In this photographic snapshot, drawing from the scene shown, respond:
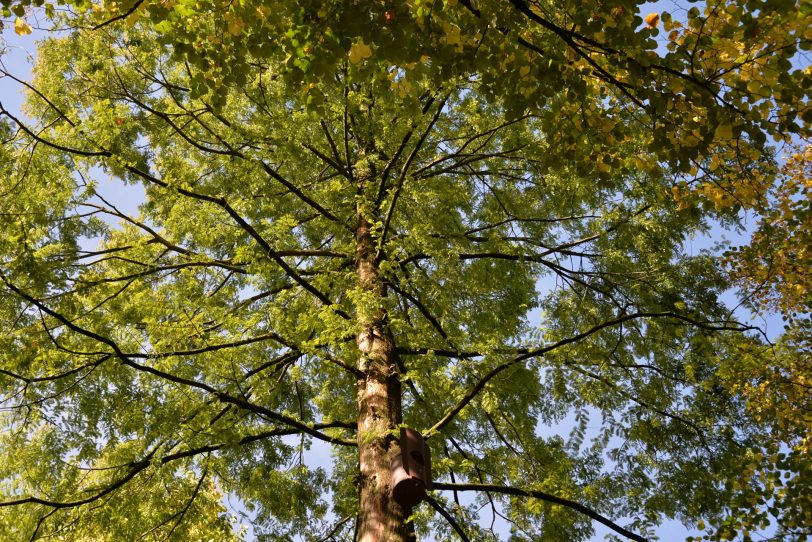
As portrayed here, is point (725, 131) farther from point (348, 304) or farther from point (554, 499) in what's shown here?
point (348, 304)

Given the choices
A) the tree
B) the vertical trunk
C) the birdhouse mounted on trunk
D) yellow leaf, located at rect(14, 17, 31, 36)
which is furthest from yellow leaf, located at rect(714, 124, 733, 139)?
yellow leaf, located at rect(14, 17, 31, 36)

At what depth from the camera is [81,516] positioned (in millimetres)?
4473

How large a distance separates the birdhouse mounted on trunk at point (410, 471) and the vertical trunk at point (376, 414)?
0.11 metres

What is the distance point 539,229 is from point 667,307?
1.78 metres

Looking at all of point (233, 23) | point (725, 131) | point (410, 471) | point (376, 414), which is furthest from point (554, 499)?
point (233, 23)

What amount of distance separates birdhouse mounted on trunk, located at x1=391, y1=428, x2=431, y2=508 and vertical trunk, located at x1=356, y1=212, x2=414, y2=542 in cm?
11

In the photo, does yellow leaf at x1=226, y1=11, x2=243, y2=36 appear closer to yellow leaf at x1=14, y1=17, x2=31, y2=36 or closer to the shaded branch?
yellow leaf at x1=14, y1=17, x2=31, y2=36

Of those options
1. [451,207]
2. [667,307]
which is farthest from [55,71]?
[667,307]

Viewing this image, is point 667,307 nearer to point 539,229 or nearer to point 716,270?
point 716,270

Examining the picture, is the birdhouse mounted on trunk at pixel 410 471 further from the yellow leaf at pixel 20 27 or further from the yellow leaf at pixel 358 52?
the yellow leaf at pixel 20 27

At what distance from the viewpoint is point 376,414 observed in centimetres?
416

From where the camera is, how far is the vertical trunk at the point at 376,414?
354 cm

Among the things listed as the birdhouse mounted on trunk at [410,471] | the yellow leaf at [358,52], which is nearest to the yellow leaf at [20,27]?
the yellow leaf at [358,52]

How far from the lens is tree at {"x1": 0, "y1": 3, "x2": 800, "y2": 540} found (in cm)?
375
